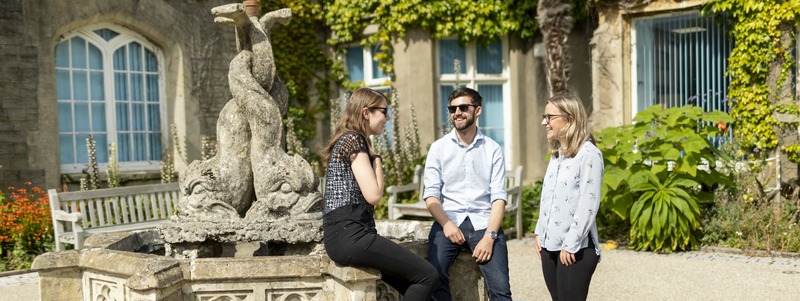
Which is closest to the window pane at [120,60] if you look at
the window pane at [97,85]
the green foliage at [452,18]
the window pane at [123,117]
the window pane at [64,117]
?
the window pane at [97,85]

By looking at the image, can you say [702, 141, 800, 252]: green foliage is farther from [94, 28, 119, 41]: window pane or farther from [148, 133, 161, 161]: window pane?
[94, 28, 119, 41]: window pane

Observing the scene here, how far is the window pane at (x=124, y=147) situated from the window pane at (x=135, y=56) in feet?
3.14

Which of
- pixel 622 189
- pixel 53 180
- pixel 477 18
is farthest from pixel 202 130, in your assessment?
pixel 622 189

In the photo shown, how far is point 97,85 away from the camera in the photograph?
986cm

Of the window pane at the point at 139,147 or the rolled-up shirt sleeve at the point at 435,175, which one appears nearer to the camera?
the rolled-up shirt sleeve at the point at 435,175

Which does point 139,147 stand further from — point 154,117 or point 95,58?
point 95,58

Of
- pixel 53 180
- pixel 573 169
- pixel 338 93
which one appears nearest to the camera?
pixel 573 169

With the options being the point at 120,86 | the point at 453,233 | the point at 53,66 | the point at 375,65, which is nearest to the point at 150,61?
the point at 120,86

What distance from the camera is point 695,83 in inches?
385

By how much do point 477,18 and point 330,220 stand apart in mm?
7830

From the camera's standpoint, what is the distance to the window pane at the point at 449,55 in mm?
11305

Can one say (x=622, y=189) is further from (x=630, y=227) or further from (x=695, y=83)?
(x=695, y=83)

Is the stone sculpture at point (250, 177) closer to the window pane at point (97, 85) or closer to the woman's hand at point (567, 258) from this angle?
the woman's hand at point (567, 258)

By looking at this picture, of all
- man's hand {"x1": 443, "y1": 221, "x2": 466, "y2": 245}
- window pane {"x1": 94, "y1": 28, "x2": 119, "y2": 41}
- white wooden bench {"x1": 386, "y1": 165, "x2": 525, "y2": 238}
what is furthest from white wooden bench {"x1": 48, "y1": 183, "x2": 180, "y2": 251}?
man's hand {"x1": 443, "y1": 221, "x2": 466, "y2": 245}
